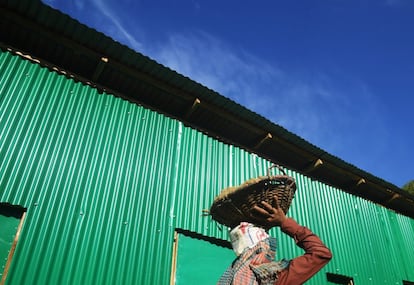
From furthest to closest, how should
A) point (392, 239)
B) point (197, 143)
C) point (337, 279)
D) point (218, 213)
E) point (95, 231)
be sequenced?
1. point (392, 239)
2. point (337, 279)
3. point (197, 143)
4. point (95, 231)
5. point (218, 213)

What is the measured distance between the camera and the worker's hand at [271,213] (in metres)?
2.85

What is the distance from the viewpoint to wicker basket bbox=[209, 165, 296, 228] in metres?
3.01

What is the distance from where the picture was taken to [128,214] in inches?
272

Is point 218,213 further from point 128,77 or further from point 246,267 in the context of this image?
point 128,77

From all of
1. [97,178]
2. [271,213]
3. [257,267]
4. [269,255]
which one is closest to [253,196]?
[271,213]

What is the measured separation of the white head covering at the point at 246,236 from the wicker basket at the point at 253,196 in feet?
0.46

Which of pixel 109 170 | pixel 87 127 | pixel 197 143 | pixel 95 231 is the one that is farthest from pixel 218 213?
pixel 197 143

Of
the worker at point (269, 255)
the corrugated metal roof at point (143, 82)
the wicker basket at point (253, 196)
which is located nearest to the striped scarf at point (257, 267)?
the worker at point (269, 255)

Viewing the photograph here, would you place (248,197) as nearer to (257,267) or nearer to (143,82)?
(257,267)

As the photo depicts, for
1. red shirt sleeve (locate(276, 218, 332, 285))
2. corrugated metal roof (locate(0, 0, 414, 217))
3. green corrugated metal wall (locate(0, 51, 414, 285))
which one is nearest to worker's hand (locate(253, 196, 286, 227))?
red shirt sleeve (locate(276, 218, 332, 285))

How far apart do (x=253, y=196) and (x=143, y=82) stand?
6.02 metres

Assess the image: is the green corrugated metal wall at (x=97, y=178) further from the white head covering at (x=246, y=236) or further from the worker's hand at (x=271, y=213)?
the worker's hand at (x=271, y=213)

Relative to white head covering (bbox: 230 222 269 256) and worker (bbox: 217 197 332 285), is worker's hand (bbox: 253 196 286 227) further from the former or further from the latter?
white head covering (bbox: 230 222 269 256)

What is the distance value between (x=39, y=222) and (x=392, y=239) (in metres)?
11.7
